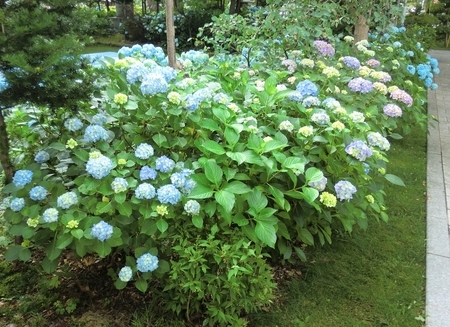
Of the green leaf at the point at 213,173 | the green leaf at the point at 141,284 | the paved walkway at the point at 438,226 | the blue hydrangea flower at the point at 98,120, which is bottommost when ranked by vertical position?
the paved walkway at the point at 438,226

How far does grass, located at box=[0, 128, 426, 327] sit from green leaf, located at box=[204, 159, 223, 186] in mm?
733

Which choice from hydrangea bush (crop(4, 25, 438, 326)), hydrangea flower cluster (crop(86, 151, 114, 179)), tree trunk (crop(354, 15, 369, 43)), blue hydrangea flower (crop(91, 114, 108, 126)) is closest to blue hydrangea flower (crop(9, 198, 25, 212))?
hydrangea bush (crop(4, 25, 438, 326))

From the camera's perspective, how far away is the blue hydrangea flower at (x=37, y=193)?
186cm

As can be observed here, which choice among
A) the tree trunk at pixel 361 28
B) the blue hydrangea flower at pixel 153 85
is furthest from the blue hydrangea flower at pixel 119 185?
the tree trunk at pixel 361 28

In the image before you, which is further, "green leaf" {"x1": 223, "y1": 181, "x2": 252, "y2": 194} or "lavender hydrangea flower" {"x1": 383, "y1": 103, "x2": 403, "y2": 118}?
"lavender hydrangea flower" {"x1": 383, "y1": 103, "x2": 403, "y2": 118}

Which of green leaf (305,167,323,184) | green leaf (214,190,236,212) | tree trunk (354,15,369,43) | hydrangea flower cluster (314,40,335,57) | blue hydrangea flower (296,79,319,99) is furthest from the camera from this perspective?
tree trunk (354,15,369,43)

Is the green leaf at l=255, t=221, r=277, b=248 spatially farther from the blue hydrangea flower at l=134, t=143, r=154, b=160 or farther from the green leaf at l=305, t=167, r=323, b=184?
the blue hydrangea flower at l=134, t=143, r=154, b=160

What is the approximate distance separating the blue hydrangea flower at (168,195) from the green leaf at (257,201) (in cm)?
32

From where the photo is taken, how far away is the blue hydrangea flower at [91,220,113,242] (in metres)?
1.75

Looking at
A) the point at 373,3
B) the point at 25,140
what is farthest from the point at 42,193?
the point at 373,3

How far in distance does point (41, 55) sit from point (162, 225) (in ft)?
2.89

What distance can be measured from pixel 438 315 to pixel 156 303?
1459 mm

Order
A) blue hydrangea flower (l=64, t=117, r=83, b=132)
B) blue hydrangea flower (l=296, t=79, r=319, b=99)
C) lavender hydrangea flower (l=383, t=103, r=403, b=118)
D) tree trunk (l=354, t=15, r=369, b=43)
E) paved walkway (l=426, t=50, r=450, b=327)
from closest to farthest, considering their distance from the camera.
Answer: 1. blue hydrangea flower (l=64, t=117, r=83, b=132)
2. paved walkway (l=426, t=50, r=450, b=327)
3. blue hydrangea flower (l=296, t=79, r=319, b=99)
4. lavender hydrangea flower (l=383, t=103, r=403, b=118)
5. tree trunk (l=354, t=15, r=369, b=43)

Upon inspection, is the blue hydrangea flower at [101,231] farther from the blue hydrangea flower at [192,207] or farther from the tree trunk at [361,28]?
the tree trunk at [361,28]
